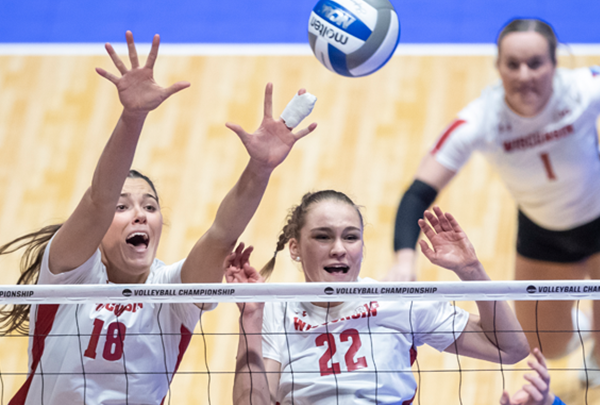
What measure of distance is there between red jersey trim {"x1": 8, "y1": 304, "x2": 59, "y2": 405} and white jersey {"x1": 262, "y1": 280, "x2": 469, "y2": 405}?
2.60 ft

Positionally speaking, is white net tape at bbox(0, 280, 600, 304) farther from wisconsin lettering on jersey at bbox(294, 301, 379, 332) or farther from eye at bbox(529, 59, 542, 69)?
eye at bbox(529, 59, 542, 69)

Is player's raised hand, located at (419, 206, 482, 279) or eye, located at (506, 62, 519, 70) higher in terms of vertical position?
eye, located at (506, 62, 519, 70)

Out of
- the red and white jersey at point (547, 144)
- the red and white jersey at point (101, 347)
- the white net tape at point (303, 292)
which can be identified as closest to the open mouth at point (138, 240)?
the red and white jersey at point (101, 347)

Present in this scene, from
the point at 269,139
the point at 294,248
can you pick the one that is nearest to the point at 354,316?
the point at 294,248

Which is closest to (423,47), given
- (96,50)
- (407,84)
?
(407,84)

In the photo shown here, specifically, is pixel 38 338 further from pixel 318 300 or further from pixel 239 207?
pixel 318 300

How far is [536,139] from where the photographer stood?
4285mm

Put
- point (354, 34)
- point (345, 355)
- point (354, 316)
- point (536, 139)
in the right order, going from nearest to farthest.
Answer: point (345, 355)
point (354, 316)
point (354, 34)
point (536, 139)

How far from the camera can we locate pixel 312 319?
2.81 metres

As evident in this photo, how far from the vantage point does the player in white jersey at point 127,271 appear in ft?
8.09

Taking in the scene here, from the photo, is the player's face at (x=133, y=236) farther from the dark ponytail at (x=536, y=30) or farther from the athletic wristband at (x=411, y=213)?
the dark ponytail at (x=536, y=30)

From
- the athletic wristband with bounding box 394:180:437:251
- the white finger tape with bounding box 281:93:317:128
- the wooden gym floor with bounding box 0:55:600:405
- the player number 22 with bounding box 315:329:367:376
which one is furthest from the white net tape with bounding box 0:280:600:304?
the wooden gym floor with bounding box 0:55:600:405

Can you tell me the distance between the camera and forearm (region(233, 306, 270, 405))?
252 cm

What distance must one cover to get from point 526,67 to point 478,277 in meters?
1.91
